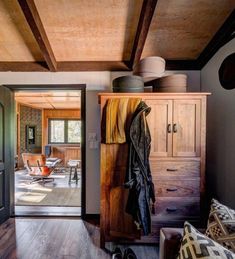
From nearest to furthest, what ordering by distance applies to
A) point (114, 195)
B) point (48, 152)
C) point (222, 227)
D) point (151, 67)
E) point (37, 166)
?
point (222, 227), point (114, 195), point (151, 67), point (37, 166), point (48, 152)

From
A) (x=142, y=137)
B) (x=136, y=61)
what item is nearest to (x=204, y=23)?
Result: (x=136, y=61)

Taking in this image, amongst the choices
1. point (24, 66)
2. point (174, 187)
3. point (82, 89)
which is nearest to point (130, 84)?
point (82, 89)

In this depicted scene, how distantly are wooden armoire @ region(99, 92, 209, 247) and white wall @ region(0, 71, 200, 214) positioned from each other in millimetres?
847

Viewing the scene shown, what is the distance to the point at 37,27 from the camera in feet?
7.77

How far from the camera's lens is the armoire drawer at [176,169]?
8.47 feet

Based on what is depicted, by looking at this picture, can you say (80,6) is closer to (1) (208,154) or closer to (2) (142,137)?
(2) (142,137)

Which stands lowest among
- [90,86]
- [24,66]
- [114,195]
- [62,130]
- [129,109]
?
[114,195]

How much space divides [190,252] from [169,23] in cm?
233

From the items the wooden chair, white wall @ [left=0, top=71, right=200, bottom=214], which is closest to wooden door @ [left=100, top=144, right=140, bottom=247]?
white wall @ [left=0, top=71, right=200, bottom=214]

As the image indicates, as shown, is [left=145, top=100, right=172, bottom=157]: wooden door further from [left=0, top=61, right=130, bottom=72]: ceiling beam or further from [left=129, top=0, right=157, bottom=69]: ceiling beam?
[left=0, top=61, right=130, bottom=72]: ceiling beam

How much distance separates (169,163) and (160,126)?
0.43 meters

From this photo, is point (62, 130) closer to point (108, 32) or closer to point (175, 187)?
point (108, 32)

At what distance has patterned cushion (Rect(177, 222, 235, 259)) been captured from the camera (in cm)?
101

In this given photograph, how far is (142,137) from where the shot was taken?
7.78 feet
